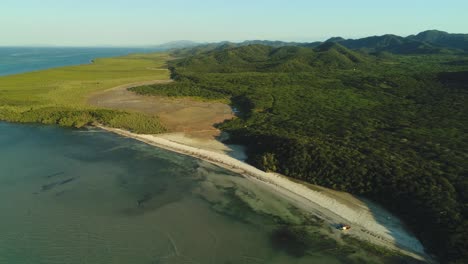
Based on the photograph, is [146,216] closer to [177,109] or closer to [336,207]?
[336,207]

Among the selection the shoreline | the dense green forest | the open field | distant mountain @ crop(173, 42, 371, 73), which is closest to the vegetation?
the open field

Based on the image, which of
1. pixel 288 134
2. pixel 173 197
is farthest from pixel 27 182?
pixel 288 134

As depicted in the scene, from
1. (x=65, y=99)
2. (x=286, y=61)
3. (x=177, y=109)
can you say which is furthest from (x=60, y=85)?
(x=286, y=61)

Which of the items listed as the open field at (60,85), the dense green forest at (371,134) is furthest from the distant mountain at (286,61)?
the open field at (60,85)

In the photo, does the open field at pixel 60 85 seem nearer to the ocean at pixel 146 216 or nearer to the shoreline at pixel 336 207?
the ocean at pixel 146 216

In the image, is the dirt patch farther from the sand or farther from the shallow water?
the shallow water

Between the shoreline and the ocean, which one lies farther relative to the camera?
the shoreline
